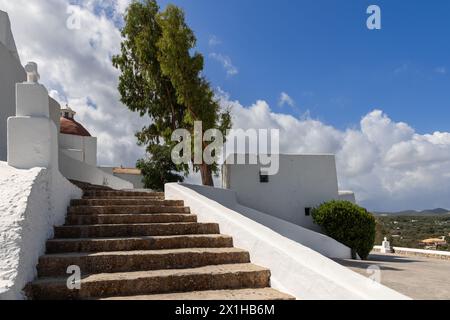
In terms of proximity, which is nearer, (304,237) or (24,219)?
(24,219)

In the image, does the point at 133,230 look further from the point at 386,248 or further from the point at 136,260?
the point at 386,248

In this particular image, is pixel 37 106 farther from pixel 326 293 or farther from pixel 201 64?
pixel 201 64

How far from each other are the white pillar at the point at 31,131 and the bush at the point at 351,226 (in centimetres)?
1057

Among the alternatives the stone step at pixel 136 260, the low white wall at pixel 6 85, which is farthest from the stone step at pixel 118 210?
the low white wall at pixel 6 85

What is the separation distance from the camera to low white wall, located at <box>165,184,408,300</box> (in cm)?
282

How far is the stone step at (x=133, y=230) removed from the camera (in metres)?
4.43

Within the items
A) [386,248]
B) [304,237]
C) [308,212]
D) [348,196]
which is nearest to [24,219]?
[304,237]

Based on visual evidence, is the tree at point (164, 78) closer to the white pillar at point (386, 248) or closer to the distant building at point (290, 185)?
the distant building at point (290, 185)

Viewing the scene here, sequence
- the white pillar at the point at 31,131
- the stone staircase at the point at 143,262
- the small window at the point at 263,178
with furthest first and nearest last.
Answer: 1. the small window at the point at 263,178
2. the white pillar at the point at 31,131
3. the stone staircase at the point at 143,262

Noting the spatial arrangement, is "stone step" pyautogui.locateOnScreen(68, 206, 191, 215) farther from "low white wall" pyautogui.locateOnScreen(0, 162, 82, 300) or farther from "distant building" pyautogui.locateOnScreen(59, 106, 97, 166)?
"distant building" pyautogui.locateOnScreen(59, 106, 97, 166)

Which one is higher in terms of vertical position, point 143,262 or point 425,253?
point 143,262

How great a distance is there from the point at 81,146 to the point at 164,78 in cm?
721

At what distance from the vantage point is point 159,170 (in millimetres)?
16891

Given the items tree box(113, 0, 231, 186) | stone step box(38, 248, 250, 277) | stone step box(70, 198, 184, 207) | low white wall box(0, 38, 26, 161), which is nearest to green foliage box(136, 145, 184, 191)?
tree box(113, 0, 231, 186)
